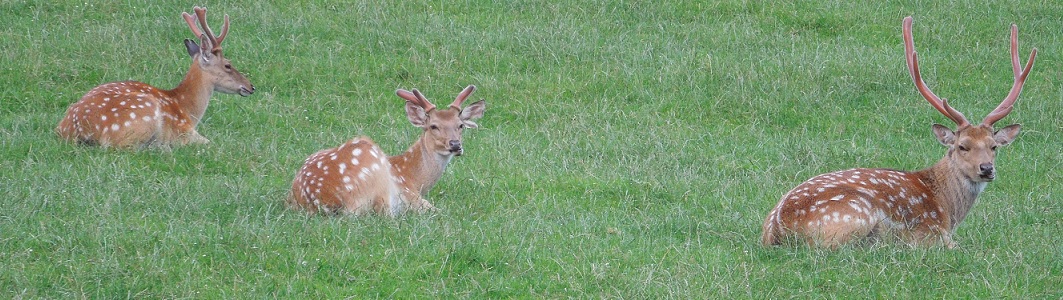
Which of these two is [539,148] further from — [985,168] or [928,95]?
[985,168]

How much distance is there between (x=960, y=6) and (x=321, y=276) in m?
9.08

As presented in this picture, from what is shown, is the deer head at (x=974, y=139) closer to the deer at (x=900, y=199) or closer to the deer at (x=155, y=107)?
the deer at (x=900, y=199)

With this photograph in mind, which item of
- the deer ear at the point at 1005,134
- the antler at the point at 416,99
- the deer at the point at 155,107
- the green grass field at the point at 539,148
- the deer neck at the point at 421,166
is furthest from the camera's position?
the deer at the point at 155,107

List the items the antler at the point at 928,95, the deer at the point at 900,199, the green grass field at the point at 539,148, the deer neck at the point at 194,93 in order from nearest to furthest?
the green grass field at the point at 539,148
the deer at the point at 900,199
the antler at the point at 928,95
the deer neck at the point at 194,93

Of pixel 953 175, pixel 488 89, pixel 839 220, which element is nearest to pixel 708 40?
pixel 488 89

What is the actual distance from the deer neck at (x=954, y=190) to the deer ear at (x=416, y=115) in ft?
9.85

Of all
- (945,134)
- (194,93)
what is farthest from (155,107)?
(945,134)

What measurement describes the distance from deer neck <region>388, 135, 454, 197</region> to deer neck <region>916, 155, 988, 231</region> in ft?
9.36

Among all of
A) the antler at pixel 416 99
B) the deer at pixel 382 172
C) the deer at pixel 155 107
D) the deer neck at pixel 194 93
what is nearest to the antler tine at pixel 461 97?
the deer at pixel 382 172

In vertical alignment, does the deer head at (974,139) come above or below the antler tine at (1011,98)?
below

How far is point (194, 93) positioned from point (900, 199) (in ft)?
18.0

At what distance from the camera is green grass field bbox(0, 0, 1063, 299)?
6.10 meters

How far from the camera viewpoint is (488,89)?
36.0ft

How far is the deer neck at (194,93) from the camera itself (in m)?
9.95
